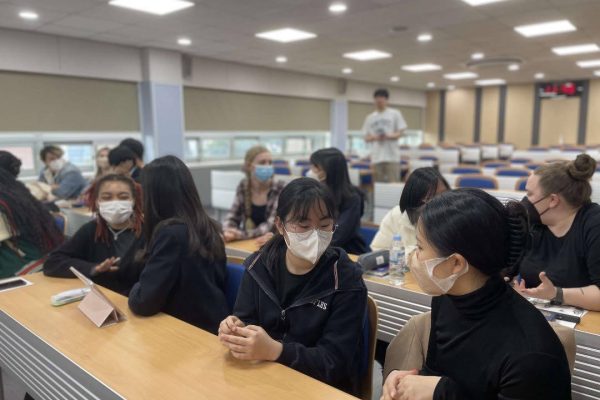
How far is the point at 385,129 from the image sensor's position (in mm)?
6188

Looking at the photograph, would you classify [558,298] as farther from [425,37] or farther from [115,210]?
[425,37]

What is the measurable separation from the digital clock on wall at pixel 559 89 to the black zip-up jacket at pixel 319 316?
48.1 feet

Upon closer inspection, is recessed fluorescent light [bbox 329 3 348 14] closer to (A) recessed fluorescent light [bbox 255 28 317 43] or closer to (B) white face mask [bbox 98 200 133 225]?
(A) recessed fluorescent light [bbox 255 28 317 43]

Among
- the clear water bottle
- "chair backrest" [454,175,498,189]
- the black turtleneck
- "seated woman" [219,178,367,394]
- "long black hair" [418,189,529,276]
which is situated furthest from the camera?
"chair backrest" [454,175,498,189]

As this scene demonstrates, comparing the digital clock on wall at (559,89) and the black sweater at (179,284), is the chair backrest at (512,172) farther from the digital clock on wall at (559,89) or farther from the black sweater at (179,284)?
the digital clock on wall at (559,89)

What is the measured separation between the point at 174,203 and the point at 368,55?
24.6 feet

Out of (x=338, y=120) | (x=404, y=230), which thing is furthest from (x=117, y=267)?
(x=338, y=120)

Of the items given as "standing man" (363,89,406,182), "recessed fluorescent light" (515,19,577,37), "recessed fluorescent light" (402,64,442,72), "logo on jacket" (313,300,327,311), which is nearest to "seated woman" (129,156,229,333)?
"logo on jacket" (313,300,327,311)

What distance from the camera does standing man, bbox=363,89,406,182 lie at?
6078mm

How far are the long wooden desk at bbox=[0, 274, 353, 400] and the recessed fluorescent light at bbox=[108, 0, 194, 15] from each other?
13.5 feet

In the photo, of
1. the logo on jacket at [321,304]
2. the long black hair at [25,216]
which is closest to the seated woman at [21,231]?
the long black hair at [25,216]

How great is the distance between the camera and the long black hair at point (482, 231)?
3.56 ft

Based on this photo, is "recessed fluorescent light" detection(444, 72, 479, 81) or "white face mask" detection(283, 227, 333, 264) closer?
"white face mask" detection(283, 227, 333, 264)

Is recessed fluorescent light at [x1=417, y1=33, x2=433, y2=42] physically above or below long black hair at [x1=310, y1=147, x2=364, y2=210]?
above
